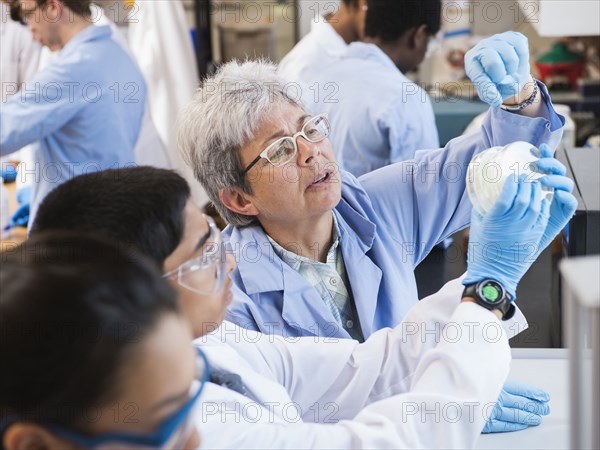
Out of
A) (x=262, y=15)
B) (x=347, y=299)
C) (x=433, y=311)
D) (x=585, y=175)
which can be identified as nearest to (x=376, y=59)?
(x=585, y=175)

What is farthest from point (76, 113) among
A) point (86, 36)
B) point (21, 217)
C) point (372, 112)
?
point (372, 112)

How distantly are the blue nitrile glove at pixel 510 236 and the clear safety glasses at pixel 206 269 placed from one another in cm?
40

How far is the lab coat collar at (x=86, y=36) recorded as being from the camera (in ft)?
9.74

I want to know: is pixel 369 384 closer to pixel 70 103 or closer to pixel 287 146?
pixel 287 146

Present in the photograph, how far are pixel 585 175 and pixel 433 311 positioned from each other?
1005 millimetres

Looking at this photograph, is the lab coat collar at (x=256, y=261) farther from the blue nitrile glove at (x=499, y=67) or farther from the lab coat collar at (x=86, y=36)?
the lab coat collar at (x=86, y=36)

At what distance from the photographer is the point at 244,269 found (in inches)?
71.9

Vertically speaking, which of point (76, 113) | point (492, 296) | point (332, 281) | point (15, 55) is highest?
point (15, 55)

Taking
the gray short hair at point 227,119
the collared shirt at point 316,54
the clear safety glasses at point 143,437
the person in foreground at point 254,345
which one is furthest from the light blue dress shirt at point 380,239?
the collared shirt at point 316,54

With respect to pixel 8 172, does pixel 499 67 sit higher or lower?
higher

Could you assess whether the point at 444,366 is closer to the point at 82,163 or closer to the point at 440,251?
the point at 440,251

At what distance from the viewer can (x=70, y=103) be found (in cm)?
287

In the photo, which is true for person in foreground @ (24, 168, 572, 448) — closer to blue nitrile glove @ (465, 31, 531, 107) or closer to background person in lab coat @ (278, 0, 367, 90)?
blue nitrile glove @ (465, 31, 531, 107)

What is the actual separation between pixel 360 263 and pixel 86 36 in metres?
1.57
